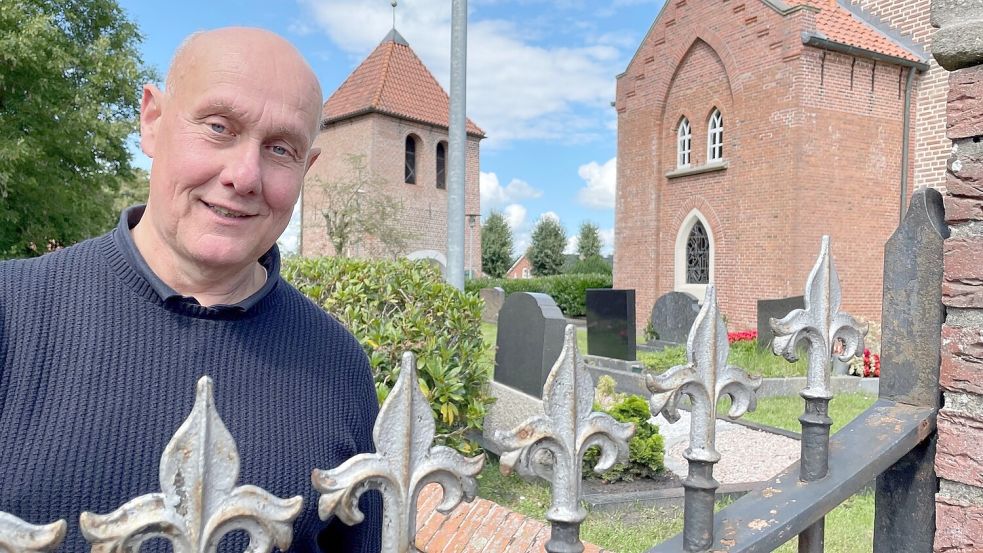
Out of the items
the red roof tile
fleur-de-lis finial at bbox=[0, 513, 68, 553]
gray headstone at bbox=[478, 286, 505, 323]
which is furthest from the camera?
gray headstone at bbox=[478, 286, 505, 323]

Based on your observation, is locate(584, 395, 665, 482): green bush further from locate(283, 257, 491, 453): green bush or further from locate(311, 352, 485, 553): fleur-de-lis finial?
locate(311, 352, 485, 553): fleur-de-lis finial

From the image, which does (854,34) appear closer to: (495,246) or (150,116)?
(150,116)

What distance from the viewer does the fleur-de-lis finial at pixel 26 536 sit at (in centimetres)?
75

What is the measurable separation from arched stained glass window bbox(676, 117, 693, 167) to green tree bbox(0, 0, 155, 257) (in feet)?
48.9

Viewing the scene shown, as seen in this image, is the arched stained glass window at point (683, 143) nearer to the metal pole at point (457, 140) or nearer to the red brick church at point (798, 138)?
the red brick church at point (798, 138)

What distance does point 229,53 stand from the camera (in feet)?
4.46

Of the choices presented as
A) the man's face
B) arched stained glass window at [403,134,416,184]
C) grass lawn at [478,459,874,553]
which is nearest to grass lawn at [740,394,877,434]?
grass lawn at [478,459,874,553]

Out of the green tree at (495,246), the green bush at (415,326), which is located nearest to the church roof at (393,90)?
the green tree at (495,246)

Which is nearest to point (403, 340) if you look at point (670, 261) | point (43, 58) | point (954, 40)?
point (954, 40)

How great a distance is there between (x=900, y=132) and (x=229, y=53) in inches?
690

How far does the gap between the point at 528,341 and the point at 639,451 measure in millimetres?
2146

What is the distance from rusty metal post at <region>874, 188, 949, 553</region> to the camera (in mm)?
1628

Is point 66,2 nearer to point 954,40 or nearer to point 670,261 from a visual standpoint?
point 670,261

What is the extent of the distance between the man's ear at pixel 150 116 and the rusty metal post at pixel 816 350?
1.46 meters
